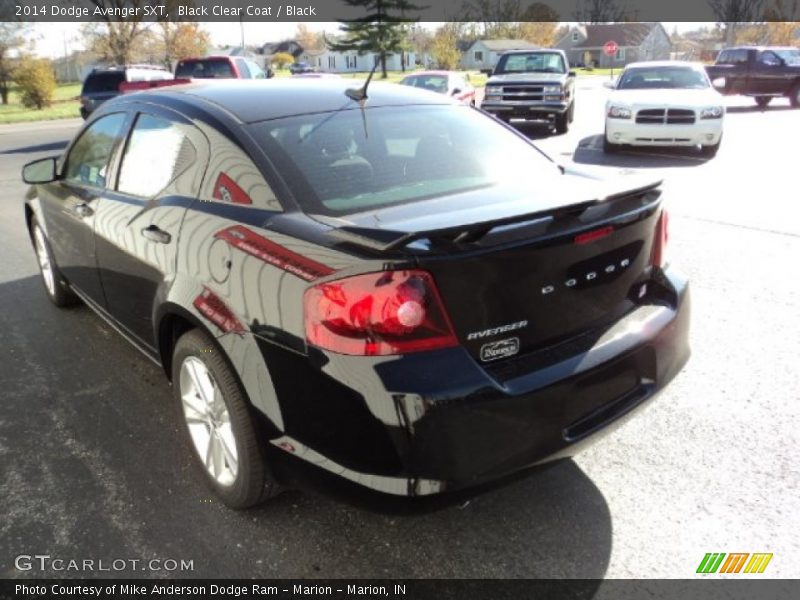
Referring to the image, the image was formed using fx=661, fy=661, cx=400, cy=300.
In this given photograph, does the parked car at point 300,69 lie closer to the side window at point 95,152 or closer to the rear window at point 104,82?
the rear window at point 104,82

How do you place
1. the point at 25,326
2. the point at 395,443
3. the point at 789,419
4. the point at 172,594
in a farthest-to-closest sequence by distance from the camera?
the point at 25,326 → the point at 789,419 → the point at 172,594 → the point at 395,443

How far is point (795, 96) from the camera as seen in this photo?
874 inches

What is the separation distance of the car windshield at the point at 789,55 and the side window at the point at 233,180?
79.9 ft

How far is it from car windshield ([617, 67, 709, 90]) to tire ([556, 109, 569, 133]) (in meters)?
1.94

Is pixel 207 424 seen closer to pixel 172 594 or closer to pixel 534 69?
pixel 172 594

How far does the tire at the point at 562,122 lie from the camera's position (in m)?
15.3

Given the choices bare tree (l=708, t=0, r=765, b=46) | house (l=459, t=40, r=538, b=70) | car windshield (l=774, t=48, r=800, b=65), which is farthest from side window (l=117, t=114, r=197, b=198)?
house (l=459, t=40, r=538, b=70)

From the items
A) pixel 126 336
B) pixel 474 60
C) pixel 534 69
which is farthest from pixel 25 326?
pixel 474 60

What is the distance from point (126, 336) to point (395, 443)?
7.12 feet

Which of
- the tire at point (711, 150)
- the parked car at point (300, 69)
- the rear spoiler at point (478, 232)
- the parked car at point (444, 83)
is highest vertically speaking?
the parked car at point (300, 69)

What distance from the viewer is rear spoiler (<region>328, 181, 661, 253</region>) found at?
6.67ft

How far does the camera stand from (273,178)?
2561mm

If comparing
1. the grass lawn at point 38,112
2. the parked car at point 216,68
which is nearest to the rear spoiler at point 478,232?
the parked car at point 216,68

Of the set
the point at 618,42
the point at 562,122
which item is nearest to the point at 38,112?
the point at 562,122
